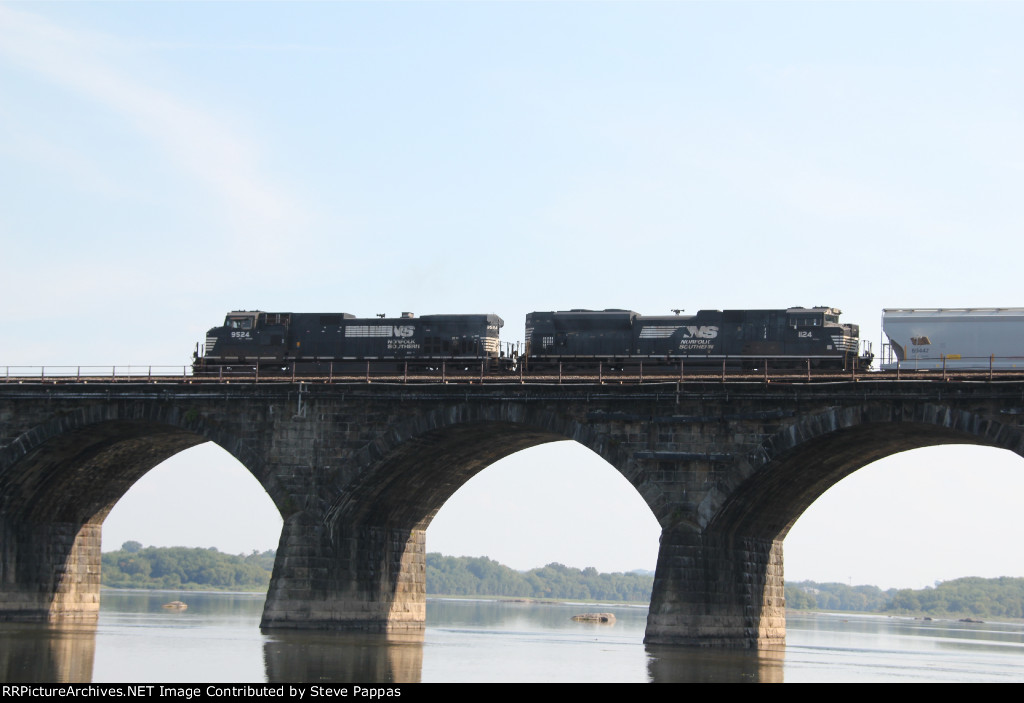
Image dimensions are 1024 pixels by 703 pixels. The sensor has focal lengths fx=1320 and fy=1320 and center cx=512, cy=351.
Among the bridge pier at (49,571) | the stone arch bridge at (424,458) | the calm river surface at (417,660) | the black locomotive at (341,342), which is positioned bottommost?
the calm river surface at (417,660)

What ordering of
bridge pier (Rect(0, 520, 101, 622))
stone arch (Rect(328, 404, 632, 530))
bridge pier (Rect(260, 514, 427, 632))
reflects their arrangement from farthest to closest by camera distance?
1. bridge pier (Rect(0, 520, 101, 622))
2. bridge pier (Rect(260, 514, 427, 632))
3. stone arch (Rect(328, 404, 632, 530))

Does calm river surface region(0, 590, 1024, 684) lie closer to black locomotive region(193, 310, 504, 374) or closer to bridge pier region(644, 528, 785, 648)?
bridge pier region(644, 528, 785, 648)

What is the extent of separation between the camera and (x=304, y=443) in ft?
199

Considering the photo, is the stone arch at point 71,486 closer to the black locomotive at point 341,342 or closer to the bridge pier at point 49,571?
the bridge pier at point 49,571

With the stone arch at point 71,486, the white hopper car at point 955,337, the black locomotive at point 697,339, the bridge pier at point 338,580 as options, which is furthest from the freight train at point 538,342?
the bridge pier at point 338,580

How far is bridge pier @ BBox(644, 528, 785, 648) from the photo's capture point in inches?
2153

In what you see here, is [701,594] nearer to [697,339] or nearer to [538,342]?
[697,339]

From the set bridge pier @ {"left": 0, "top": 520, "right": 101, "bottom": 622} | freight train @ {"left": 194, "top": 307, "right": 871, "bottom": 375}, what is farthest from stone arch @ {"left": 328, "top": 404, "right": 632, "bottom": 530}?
bridge pier @ {"left": 0, "top": 520, "right": 101, "bottom": 622}

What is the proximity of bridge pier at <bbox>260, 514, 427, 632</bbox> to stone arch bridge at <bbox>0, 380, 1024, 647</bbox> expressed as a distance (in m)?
0.10

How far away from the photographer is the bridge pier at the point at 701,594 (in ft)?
179

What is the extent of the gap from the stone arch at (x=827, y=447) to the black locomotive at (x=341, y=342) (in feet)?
50.8
